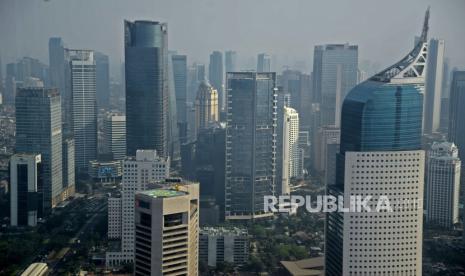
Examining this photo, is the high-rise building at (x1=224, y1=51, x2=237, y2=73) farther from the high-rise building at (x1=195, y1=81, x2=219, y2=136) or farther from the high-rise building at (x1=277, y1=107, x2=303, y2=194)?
the high-rise building at (x1=195, y1=81, x2=219, y2=136)

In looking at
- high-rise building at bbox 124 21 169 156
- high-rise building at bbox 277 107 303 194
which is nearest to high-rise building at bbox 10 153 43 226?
high-rise building at bbox 124 21 169 156

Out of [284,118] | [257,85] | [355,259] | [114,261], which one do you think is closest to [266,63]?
[257,85]

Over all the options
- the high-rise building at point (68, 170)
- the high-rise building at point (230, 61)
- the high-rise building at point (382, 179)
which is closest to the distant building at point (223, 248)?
the high-rise building at point (382, 179)

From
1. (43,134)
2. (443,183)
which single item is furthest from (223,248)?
(43,134)

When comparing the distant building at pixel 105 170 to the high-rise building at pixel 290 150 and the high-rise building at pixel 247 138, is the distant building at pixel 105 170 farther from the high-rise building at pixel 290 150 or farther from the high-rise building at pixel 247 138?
the high-rise building at pixel 290 150

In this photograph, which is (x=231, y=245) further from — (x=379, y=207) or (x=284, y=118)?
(x=284, y=118)

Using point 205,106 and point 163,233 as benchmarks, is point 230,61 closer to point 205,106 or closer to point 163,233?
point 205,106
